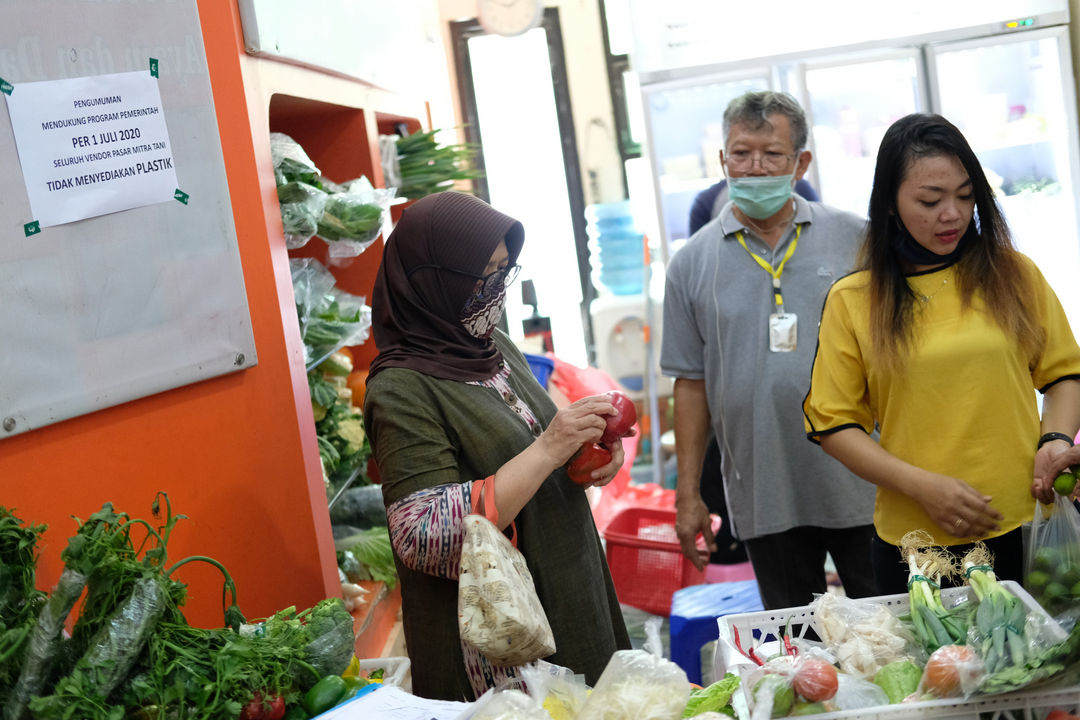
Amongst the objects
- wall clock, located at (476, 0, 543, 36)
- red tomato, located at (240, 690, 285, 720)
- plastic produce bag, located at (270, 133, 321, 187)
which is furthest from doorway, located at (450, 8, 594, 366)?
red tomato, located at (240, 690, 285, 720)

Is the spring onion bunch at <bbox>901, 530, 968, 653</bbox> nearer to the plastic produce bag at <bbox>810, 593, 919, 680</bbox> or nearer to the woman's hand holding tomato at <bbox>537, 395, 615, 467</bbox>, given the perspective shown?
the plastic produce bag at <bbox>810, 593, 919, 680</bbox>

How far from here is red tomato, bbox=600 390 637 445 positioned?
1915 mm

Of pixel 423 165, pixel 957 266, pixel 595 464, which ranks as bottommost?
pixel 595 464

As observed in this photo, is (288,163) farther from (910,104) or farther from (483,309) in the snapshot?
(910,104)

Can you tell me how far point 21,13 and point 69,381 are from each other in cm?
65

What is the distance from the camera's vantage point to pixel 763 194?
2.75 metres

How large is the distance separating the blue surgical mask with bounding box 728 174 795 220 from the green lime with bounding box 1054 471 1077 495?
1.11 metres

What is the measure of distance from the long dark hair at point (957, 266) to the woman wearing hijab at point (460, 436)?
0.64 m

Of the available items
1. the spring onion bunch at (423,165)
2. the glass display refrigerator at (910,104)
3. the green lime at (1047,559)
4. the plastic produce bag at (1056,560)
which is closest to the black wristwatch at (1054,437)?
the plastic produce bag at (1056,560)

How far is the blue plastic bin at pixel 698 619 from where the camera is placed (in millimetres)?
3416

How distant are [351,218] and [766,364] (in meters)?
1.31

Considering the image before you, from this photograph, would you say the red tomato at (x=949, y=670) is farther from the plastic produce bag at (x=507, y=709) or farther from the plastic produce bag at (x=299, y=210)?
the plastic produce bag at (x=299, y=210)

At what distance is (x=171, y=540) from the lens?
2.09 meters

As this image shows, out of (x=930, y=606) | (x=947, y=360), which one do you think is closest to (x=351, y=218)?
(x=947, y=360)
